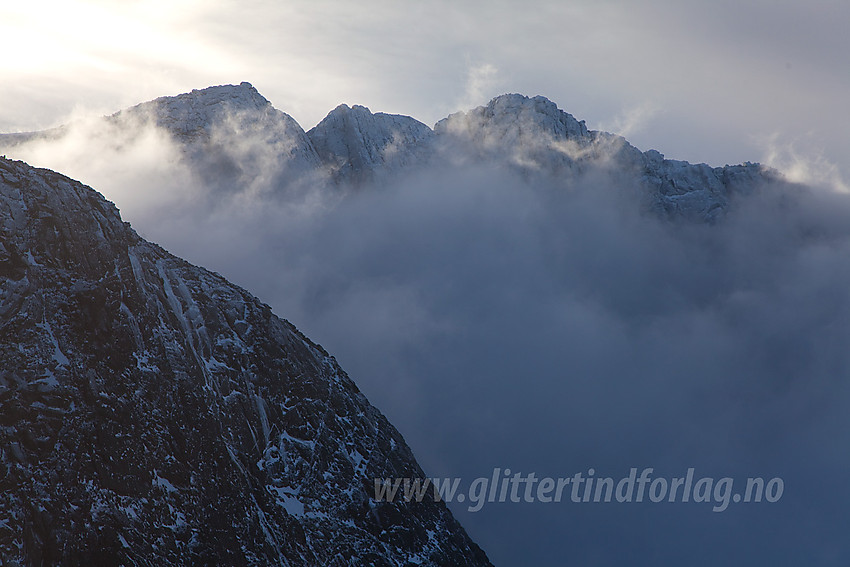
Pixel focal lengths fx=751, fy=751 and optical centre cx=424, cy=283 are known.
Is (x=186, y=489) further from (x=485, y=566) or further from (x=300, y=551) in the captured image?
(x=485, y=566)

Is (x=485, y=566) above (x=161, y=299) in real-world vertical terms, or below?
below

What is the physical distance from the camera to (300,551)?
87500mm

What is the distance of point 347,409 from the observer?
110812 millimetres

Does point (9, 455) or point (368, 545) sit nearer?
point (9, 455)

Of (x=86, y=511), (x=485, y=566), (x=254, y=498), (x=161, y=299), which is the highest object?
(x=161, y=299)

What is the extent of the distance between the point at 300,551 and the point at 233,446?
14524mm

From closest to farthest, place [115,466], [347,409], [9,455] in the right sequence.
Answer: [9,455], [115,466], [347,409]

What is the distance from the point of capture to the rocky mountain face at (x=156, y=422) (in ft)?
222

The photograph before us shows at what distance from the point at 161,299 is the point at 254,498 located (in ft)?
85.1

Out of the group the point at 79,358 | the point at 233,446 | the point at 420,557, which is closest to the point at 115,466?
the point at 79,358

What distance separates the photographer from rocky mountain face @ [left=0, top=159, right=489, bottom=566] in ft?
222

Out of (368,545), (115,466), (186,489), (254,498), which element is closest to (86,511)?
(115,466)

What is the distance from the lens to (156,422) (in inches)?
3127

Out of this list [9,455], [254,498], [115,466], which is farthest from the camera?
[254,498]
